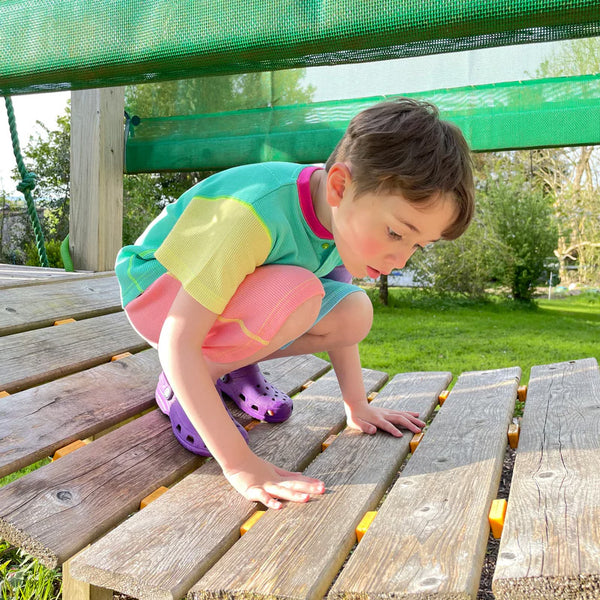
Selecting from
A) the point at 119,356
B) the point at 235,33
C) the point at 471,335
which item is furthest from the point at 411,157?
the point at 471,335

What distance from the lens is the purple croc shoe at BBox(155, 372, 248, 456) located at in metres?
1.62

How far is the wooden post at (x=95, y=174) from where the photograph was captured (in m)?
3.07

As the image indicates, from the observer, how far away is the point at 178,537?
1.22 m

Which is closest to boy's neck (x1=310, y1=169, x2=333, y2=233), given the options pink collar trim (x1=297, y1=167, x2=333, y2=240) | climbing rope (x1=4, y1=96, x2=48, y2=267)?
pink collar trim (x1=297, y1=167, x2=333, y2=240)

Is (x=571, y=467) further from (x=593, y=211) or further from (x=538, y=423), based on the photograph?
(x=593, y=211)

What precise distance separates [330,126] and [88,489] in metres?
2.20

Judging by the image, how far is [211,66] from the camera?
151cm

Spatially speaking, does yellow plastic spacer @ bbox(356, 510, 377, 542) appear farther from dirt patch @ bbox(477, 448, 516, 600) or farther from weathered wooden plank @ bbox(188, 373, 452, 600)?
dirt patch @ bbox(477, 448, 516, 600)

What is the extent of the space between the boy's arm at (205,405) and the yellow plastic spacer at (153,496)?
0.16m

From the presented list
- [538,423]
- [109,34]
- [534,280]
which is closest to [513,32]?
[109,34]

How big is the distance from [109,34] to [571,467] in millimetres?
1457

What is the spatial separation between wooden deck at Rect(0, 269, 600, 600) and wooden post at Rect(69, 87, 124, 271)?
89 centimetres

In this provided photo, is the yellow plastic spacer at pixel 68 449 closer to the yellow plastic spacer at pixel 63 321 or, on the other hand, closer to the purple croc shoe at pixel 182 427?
the purple croc shoe at pixel 182 427

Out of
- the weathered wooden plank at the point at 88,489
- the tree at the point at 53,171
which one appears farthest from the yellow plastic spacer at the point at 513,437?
the tree at the point at 53,171
